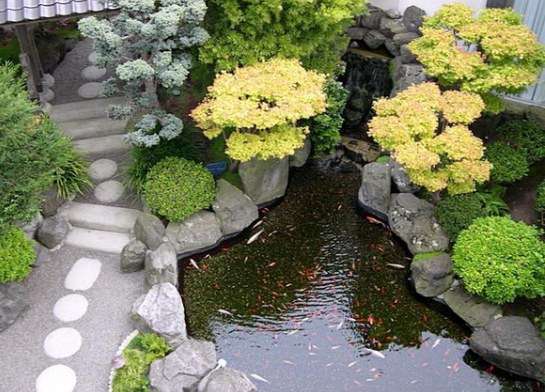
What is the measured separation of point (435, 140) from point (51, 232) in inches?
307

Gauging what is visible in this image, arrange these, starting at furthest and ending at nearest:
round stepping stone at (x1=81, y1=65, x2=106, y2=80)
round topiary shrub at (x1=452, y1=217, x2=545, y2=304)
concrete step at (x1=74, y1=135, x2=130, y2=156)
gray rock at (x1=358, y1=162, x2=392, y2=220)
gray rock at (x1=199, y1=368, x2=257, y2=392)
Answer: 1. round stepping stone at (x1=81, y1=65, x2=106, y2=80)
2. concrete step at (x1=74, y1=135, x2=130, y2=156)
3. gray rock at (x1=358, y1=162, x2=392, y2=220)
4. round topiary shrub at (x1=452, y1=217, x2=545, y2=304)
5. gray rock at (x1=199, y1=368, x2=257, y2=392)

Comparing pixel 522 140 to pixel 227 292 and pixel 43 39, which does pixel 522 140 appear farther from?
pixel 43 39

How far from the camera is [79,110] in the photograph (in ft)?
47.6

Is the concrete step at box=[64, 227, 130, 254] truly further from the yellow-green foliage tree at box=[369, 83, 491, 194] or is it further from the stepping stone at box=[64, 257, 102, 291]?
the yellow-green foliage tree at box=[369, 83, 491, 194]

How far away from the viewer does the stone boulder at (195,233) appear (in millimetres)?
11797

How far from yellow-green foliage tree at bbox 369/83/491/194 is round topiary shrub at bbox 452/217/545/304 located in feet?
3.63

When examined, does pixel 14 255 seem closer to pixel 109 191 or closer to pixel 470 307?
pixel 109 191

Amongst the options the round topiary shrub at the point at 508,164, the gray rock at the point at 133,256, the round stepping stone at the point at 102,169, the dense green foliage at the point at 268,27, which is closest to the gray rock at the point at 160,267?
the gray rock at the point at 133,256

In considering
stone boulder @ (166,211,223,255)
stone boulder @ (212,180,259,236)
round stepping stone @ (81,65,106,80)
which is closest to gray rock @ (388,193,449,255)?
stone boulder @ (212,180,259,236)

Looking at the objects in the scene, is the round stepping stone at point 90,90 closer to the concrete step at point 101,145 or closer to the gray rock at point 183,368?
the concrete step at point 101,145

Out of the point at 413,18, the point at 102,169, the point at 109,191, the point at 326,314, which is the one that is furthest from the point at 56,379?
the point at 413,18

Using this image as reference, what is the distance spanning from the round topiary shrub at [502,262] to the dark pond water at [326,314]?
100cm

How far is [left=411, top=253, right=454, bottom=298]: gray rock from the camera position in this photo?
1091cm

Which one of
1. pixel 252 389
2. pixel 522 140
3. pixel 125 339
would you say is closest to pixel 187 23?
pixel 125 339
